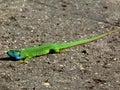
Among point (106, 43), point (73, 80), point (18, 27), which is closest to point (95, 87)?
point (73, 80)

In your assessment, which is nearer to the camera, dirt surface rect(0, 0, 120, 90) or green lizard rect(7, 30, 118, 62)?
dirt surface rect(0, 0, 120, 90)

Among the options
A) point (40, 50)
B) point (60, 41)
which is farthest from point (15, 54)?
point (60, 41)

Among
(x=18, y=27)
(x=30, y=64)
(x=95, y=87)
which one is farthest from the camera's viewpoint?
(x=18, y=27)

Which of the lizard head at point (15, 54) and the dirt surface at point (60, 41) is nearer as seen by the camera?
the dirt surface at point (60, 41)

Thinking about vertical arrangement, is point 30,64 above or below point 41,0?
below

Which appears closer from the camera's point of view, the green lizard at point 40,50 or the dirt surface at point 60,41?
the dirt surface at point 60,41

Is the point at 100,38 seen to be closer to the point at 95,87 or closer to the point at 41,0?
the point at 95,87

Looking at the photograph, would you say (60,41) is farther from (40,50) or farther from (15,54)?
(15,54)

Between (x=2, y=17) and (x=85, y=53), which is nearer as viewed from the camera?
(x=85, y=53)
